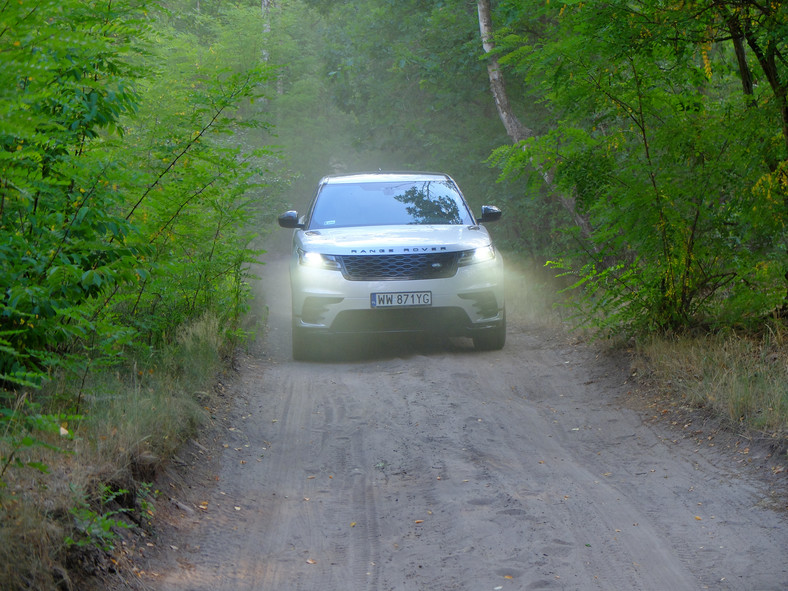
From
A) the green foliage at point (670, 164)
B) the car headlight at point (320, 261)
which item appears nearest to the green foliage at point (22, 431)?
the car headlight at point (320, 261)

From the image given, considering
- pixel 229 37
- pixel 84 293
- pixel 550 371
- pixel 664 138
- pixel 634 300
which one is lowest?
pixel 550 371

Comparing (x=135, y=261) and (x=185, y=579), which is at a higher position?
(x=135, y=261)

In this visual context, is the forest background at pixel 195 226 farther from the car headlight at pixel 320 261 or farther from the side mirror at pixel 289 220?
the side mirror at pixel 289 220

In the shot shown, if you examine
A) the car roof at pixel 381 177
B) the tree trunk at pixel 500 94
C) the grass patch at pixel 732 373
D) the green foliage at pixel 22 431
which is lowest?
the grass patch at pixel 732 373

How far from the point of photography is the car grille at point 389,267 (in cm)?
868

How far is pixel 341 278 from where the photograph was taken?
8664mm

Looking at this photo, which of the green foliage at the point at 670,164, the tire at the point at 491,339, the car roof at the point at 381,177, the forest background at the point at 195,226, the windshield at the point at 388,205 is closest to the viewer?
the forest background at the point at 195,226

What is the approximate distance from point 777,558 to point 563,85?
15.9ft

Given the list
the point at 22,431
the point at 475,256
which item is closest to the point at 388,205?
the point at 475,256

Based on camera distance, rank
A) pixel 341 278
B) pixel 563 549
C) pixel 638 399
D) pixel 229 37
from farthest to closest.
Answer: pixel 229 37
pixel 341 278
pixel 638 399
pixel 563 549

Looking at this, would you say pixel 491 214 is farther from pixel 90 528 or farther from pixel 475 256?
pixel 90 528

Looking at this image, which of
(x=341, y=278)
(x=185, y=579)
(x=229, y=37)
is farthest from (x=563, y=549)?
(x=229, y=37)

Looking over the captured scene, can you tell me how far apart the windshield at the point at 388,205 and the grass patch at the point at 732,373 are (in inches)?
117

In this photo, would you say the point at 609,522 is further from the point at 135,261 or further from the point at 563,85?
the point at 563,85
